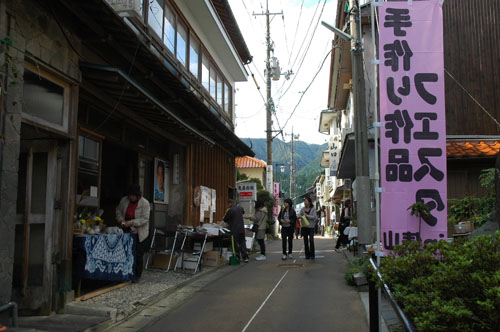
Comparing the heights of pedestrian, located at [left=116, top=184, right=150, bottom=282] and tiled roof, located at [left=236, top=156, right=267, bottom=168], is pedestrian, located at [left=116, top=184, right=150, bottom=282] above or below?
below

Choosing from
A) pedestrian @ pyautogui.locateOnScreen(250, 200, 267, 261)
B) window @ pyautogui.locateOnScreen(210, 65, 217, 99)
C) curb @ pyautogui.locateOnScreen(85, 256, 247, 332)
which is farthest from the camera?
window @ pyautogui.locateOnScreen(210, 65, 217, 99)

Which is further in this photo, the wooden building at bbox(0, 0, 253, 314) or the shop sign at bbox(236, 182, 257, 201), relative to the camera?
the shop sign at bbox(236, 182, 257, 201)

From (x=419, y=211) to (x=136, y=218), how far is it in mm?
5558

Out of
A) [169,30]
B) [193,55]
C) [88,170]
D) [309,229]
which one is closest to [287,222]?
[309,229]

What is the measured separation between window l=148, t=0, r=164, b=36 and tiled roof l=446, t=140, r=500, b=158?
27.3 feet

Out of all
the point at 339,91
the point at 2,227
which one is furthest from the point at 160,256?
the point at 339,91

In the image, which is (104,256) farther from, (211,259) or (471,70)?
(471,70)

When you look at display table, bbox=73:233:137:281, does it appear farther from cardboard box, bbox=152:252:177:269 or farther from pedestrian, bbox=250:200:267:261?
pedestrian, bbox=250:200:267:261

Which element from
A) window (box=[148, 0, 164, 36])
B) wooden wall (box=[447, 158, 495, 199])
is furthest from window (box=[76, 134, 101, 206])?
wooden wall (box=[447, 158, 495, 199])

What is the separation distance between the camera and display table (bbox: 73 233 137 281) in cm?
661

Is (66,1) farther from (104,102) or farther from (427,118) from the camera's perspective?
(427,118)

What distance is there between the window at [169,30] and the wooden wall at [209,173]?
294 centimetres

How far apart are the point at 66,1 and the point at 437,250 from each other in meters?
5.20

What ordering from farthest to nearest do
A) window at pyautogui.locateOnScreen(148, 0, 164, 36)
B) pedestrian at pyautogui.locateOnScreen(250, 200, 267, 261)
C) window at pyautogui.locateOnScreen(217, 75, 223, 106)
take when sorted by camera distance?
window at pyautogui.locateOnScreen(217, 75, 223, 106) → pedestrian at pyautogui.locateOnScreen(250, 200, 267, 261) → window at pyautogui.locateOnScreen(148, 0, 164, 36)
